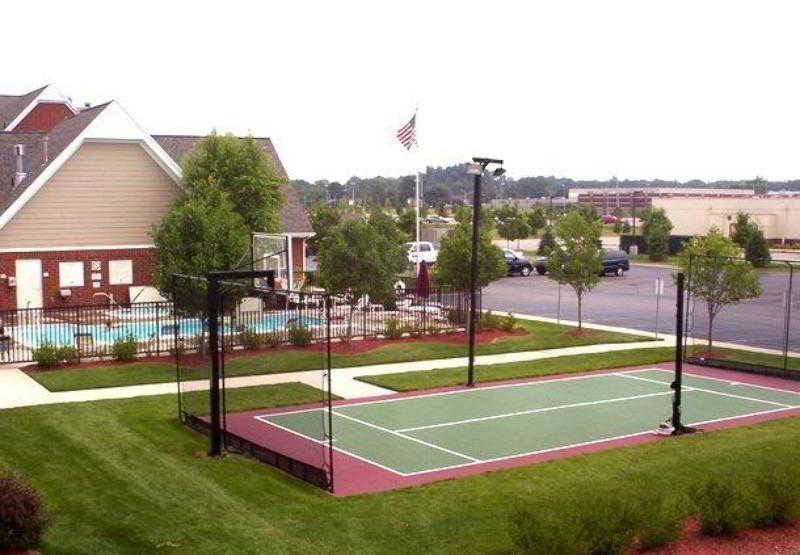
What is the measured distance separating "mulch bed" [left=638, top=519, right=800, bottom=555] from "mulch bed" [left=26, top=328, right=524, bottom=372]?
7371 mm

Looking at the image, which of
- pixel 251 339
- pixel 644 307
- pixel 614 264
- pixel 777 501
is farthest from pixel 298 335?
pixel 614 264

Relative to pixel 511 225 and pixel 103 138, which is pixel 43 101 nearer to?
pixel 103 138

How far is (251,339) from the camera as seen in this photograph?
17.8m

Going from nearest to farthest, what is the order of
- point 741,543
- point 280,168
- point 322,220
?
1. point 741,543
2. point 280,168
3. point 322,220

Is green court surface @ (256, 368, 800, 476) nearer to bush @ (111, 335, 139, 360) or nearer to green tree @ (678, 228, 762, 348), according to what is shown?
green tree @ (678, 228, 762, 348)

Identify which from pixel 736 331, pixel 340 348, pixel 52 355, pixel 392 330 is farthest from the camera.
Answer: pixel 736 331

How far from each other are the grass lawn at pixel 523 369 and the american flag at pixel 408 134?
1446 centimetres

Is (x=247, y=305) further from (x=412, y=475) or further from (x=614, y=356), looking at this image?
(x=614, y=356)

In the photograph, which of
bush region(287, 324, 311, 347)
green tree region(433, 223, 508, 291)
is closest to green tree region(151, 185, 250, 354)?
bush region(287, 324, 311, 347)

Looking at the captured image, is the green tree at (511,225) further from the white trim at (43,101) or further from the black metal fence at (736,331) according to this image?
the black metal fence at (736,331)

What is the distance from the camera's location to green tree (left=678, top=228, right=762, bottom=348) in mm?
27812

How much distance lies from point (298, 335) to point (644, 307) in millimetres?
25410

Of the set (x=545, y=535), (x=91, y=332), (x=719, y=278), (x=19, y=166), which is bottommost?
(x=91, y=332)

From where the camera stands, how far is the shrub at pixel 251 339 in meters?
17.5
